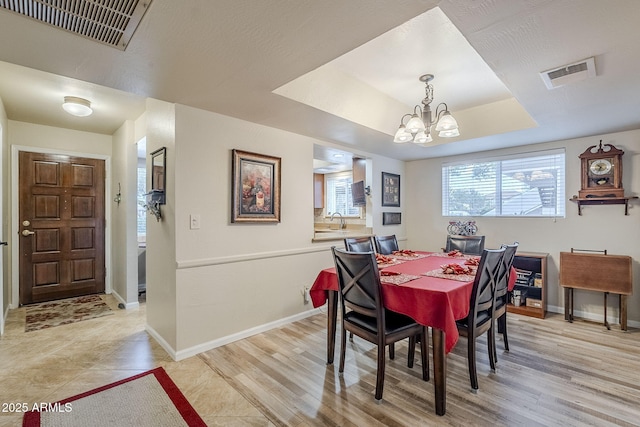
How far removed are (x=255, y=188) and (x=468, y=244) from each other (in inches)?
99.8

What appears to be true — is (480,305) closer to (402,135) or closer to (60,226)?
(402,135)

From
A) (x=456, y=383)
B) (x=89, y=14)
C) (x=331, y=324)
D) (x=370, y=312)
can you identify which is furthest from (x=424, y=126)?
(x=89, y=14)

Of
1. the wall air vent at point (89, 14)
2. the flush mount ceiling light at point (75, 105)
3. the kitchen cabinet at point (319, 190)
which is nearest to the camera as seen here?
the wall air vent at point (89, 14)

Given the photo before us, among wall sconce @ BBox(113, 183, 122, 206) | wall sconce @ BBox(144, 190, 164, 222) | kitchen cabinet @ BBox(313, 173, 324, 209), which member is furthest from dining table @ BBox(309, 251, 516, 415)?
kitchen cabinet @ BBox(313, 173, 324, 209)

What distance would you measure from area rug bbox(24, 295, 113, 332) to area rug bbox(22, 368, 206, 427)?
184cm

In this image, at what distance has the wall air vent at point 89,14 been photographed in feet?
4.42

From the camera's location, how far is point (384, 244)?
11.6ft

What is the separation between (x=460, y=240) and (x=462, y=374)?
5.76 feet

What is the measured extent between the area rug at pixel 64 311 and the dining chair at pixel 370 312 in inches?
126

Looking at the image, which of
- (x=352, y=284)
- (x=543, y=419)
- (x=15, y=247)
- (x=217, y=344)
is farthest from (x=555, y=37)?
(x=15, y=247)

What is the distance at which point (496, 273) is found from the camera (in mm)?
2215

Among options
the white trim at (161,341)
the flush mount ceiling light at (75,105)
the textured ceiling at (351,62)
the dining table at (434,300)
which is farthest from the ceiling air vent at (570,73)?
the flush mount ceiling light at (75,105)

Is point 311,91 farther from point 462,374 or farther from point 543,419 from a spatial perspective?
point 543,419

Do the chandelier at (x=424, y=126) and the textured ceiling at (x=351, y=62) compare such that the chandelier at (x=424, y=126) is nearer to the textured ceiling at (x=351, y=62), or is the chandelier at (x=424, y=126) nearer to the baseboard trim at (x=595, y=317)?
the textured ceiling at (x=351, y=62)
